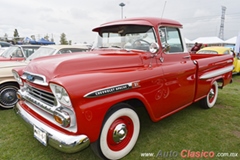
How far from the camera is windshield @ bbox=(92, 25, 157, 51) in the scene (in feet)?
8.99

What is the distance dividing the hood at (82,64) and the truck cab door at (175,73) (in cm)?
55

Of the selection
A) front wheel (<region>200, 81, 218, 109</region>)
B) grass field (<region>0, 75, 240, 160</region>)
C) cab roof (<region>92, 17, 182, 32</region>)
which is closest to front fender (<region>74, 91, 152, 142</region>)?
grass field (<region>0, 75, 240, 160</region>)

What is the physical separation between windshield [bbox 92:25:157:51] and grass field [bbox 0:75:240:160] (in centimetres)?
146

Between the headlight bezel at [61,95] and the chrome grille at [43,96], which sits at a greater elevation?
the headlight bezel at [61,95]

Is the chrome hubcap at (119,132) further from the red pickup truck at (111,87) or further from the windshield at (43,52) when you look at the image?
the windshield at (43,52)

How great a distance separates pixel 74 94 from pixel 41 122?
2.38ft

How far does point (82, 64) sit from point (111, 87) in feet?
1.68

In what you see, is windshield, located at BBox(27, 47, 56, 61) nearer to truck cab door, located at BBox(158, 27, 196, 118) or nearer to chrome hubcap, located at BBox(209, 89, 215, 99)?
truck cab door, located at BBox(158, 27, 196, 118)

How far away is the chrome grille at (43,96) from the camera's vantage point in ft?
6.30

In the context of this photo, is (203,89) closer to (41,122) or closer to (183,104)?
(183,104)


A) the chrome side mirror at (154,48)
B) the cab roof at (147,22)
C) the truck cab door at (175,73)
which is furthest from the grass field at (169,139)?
the cab roof at (147,22)

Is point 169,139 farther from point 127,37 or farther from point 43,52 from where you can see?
point 43,52

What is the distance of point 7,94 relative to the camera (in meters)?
3.89

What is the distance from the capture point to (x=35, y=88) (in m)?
2.18
